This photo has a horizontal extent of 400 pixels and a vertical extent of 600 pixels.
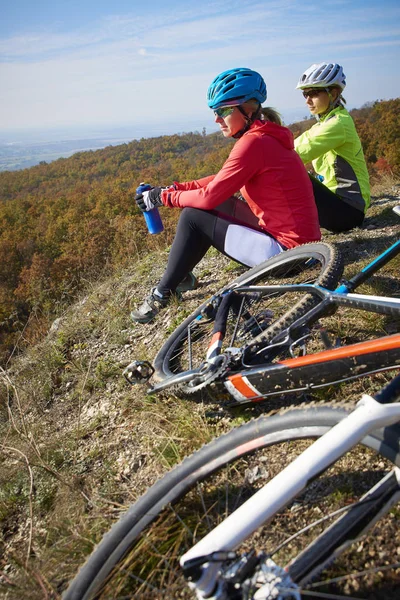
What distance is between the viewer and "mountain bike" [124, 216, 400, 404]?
5.49 ft

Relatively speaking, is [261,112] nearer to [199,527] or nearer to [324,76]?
[324,76]

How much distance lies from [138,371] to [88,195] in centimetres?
3930

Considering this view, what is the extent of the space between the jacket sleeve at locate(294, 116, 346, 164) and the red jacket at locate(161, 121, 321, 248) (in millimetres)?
1103

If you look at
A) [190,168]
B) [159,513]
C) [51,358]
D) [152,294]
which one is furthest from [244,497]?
[190,168]

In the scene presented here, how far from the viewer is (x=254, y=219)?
322cm

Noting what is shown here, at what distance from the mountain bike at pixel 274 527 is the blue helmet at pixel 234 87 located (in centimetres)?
231

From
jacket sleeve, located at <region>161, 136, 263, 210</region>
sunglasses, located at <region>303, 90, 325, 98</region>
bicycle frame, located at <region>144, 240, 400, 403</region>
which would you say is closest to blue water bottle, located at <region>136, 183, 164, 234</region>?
jacket sleeve, located at <region>161, 136, 263, 210</region>

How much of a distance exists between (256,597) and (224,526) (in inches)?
7.6

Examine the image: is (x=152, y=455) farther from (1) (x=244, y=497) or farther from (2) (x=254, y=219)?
(2) (x=254, y=219)

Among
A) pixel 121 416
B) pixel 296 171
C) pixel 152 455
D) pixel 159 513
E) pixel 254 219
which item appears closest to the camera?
pixel 159 513

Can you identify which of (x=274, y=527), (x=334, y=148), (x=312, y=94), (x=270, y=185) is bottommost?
(x=274, y=527)

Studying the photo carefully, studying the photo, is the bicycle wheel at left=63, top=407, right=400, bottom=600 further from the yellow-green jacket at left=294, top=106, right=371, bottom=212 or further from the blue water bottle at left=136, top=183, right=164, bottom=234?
the yellow-green jacket at left=294, top=106, right=371, bottom=212

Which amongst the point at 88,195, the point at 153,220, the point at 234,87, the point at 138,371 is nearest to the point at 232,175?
the point at 234,87

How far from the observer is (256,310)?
2680 millimetres
